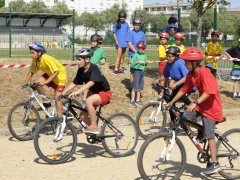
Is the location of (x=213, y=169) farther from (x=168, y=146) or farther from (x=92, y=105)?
(x=92, y=105)

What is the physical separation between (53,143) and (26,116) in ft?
5.11

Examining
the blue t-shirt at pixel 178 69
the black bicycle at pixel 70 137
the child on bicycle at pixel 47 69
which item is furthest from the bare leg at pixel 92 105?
the blue t-shirt at pixel 178 69

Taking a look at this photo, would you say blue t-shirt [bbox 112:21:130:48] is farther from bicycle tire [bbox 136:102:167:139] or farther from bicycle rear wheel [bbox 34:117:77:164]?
bicycle rear wheel [bbox 34:117:77:164]

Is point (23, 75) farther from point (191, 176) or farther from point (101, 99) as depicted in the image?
point (191, 176)

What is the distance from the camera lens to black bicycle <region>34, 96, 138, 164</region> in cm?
720

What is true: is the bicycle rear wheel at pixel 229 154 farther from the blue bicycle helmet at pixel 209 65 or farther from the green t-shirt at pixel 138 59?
the blue bicycle helmet at pixel 209 65

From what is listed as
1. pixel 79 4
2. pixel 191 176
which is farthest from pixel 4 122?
pixel 79 4

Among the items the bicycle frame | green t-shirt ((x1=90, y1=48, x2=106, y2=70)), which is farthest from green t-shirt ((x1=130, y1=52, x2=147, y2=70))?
the bicycle frame

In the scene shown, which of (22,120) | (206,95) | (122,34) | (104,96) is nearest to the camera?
(206,95)

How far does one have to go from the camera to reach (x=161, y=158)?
245 inches

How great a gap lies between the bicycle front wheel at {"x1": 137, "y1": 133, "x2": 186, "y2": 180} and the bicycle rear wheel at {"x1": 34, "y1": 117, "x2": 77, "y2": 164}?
61.8 inches

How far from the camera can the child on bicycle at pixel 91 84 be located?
7422 millimetres

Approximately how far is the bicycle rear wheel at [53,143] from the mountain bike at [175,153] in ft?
5.19

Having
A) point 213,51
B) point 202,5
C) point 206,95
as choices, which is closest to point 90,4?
point 202,5
